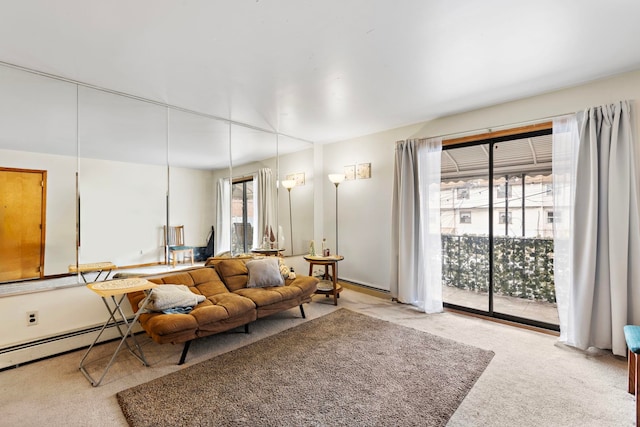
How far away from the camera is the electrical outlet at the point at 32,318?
2.44m

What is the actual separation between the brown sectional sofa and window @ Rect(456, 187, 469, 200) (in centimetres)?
249

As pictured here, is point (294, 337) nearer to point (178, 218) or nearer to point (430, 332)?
point (430, 332)

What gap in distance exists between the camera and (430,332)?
3.08 m

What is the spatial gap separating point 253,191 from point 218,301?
1.87m

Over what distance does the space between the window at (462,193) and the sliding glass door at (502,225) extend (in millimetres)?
14

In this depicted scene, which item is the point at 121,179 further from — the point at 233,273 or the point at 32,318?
the point at 233,273

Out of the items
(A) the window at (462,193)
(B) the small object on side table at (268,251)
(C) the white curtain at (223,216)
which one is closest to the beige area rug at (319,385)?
(C) the white curtain at (223,216)

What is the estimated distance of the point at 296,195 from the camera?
4.86 meters

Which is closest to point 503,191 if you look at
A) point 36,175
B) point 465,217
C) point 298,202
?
point 465,217

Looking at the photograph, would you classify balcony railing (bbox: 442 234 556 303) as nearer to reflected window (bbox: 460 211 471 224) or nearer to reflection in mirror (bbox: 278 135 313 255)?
reflected window (bbox: 460 211 471 224)

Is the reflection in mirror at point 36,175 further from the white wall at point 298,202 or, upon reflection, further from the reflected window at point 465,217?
the reflected window at point 465,217

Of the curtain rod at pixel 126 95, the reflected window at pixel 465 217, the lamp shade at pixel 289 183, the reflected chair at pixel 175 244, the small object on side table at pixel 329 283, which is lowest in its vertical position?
the small object on side table at pixel 329 283

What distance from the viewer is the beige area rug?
1784 millimetres

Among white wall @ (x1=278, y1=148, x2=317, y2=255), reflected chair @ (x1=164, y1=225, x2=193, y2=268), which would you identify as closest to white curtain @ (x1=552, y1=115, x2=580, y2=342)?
white wall @ (x1=278, y1=148, x2=317, y2=255)
